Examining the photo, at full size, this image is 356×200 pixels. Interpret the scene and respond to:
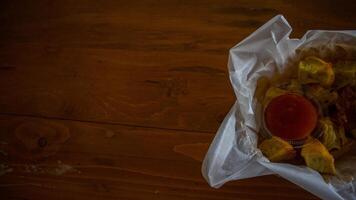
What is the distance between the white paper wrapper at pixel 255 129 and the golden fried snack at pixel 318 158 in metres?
0.01

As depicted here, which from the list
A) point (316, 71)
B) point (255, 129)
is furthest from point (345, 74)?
point (255, 129)

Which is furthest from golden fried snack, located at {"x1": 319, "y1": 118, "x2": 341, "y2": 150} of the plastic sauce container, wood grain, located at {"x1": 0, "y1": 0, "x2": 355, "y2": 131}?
wood grain, located at {"x1": 0, "y1": 0, "x2": 355, "y2": 131}

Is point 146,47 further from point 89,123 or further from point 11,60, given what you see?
point 11,60

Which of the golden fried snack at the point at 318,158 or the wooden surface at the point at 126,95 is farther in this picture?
the wooden surface at the point at 126,95

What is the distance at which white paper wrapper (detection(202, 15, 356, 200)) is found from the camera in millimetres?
547

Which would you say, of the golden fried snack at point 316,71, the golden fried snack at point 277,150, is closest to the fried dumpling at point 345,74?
the golden fried snack at point 316,71

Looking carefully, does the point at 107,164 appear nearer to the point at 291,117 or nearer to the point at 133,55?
the point at 133,55

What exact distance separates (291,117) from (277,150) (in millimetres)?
70

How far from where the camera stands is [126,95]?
0.71m

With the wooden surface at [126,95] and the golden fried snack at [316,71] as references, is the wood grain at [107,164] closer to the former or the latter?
the wooden surface at [126,95]

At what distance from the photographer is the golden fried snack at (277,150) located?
0.57m

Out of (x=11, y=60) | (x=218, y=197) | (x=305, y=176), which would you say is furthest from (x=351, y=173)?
(x=11, y=60)

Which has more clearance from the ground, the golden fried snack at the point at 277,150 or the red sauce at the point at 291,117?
the red sauce at the point at 291,117

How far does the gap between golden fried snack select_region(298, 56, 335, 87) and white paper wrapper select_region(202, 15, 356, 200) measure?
0.03 metres
